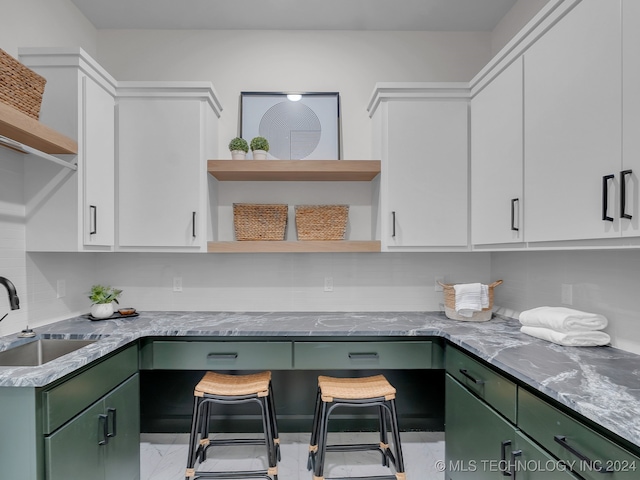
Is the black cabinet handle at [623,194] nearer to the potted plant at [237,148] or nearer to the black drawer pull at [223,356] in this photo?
the black drawer pull at [223,356]

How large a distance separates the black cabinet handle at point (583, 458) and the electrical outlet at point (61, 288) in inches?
104

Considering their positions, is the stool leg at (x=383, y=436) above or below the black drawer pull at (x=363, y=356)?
below

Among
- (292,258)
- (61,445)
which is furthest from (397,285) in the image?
(61,445)

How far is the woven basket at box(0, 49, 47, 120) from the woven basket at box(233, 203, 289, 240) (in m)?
1.18

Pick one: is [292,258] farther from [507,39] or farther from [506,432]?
[507,39]

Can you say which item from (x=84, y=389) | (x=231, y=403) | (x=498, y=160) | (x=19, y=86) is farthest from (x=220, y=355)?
(x=498, y=160)

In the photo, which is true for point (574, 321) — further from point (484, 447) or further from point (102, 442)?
point (102, 442)

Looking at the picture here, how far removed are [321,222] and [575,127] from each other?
4.88ft

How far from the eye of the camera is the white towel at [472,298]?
220cm

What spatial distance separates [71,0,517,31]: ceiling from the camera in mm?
2414

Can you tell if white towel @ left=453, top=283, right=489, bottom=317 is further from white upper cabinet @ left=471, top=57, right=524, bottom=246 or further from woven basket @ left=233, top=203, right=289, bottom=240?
woven basket @ left=233, top=203, right=289, bottom=240

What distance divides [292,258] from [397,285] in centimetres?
80

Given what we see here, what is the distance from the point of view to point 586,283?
1792mm

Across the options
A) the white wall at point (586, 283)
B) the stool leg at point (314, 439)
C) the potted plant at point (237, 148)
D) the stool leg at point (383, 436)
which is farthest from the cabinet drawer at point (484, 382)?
the potted plant at point (237, 148)
